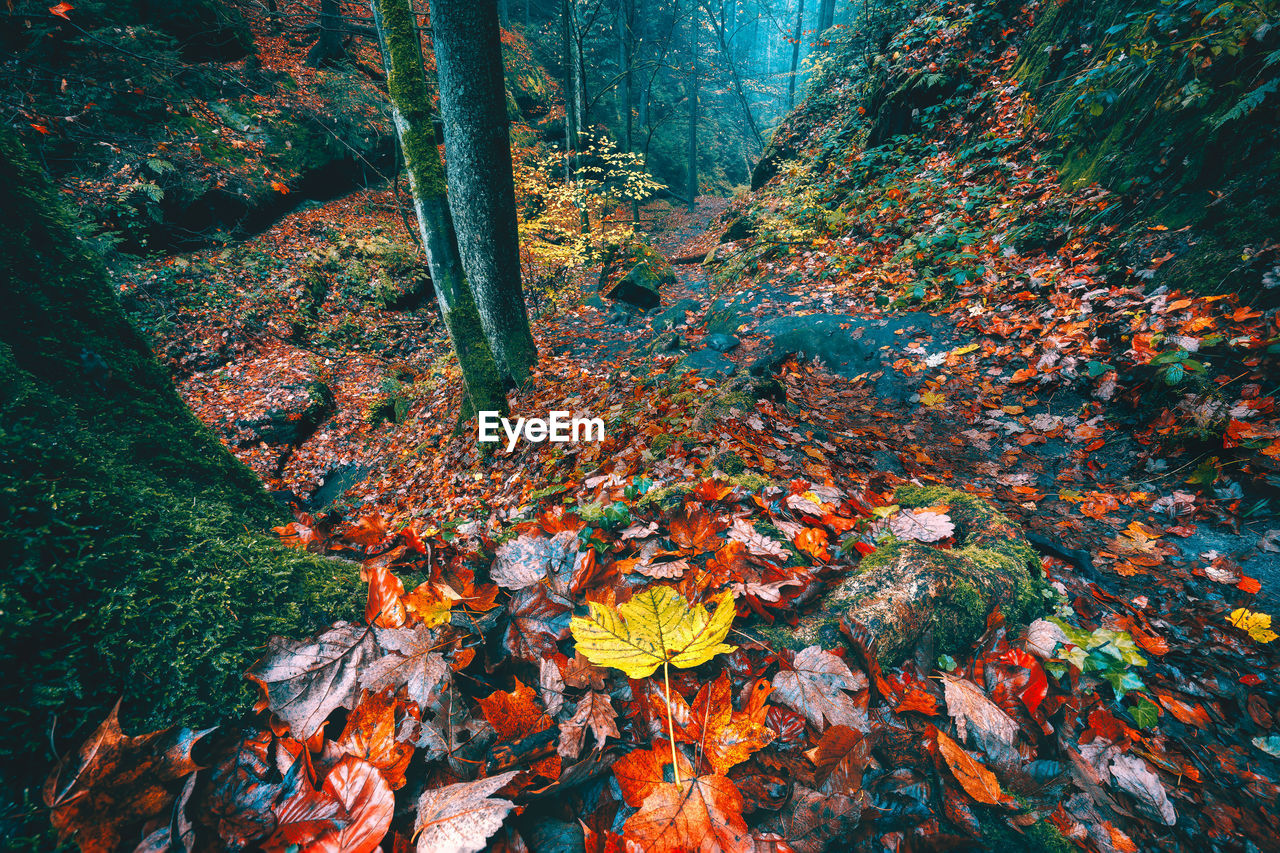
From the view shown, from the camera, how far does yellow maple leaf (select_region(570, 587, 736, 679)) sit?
0.90m

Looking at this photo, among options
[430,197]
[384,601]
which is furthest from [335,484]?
[384,601]

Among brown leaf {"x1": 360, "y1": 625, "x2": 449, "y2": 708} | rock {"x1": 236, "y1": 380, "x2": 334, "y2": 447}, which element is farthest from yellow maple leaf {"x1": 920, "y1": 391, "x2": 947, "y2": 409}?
rock {"x1": 236, "y1": 380, "x2": 334, "y2": 447}

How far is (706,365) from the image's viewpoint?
5387 mm

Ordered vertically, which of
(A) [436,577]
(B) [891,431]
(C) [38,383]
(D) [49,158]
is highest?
→ (D) [49,158]

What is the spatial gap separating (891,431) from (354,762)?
430cm

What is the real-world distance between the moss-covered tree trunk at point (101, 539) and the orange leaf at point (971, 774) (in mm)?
1551

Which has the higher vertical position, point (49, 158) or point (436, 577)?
point (49, 158)

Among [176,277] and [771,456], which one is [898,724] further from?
[176,277]

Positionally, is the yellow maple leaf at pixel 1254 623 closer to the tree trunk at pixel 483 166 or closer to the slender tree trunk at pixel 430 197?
the slender tree trunk at pixel 430 197

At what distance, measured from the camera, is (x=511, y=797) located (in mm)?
842

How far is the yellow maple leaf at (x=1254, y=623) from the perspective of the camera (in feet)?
5.77

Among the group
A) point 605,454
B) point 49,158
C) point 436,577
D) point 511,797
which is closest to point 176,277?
point 49,158

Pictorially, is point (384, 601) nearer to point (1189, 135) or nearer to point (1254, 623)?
point (1254, 623)

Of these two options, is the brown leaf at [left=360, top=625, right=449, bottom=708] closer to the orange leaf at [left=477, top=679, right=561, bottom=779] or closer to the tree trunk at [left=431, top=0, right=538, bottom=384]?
the orange leaf at [left=477, top=679, right=561, bottom=779]
